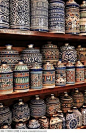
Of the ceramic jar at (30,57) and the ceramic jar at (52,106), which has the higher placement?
the ceramic jar at (30,57)

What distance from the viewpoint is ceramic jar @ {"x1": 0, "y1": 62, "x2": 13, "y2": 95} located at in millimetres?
1017

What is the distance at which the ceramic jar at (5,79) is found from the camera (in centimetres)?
102

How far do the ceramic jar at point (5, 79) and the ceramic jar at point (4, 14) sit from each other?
9.1 inches

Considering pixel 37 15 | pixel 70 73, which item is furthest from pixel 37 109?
pixel 37 15

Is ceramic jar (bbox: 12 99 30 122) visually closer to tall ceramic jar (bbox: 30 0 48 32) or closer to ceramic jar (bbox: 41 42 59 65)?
ceramic jar (bbox: 41 42 59 65)

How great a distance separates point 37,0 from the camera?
1.13 meters

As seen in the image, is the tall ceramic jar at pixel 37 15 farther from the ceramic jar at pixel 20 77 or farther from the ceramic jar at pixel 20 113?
the ceramic jar at pixel 20 113

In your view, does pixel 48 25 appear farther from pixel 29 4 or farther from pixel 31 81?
pixel 31 81

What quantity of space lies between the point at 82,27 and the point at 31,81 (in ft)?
1.99

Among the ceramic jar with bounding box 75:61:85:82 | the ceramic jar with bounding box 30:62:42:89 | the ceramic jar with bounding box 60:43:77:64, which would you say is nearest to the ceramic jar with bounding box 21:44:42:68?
the ceramic jar with bounding box 30:62:42:89

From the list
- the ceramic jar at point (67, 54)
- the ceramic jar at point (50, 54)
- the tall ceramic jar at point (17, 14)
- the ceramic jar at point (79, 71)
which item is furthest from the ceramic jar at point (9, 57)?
the ceramic jar at point (79, 71)

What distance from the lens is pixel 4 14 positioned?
1014mm

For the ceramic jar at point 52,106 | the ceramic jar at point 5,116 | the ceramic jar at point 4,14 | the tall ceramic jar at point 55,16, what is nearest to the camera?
the ceramic jar at point 4,14

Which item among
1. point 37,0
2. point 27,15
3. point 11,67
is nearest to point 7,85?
point 11,67
